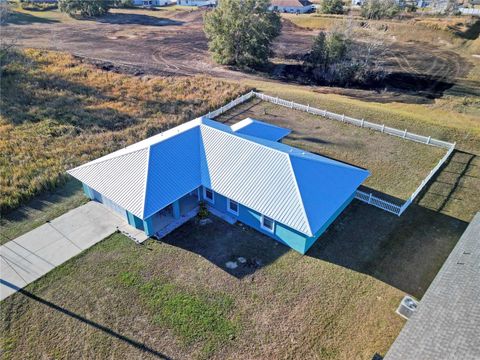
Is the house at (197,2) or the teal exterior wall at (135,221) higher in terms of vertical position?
the house at (197,2)

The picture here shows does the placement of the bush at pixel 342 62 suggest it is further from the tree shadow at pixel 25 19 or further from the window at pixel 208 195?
the tree shadow at pixel 25 19

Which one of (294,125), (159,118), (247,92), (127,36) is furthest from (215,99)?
(127,36)

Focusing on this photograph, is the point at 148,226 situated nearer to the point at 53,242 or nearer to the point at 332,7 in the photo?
the point at 53,242

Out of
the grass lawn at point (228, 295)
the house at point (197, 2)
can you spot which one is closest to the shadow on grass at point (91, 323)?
the grass lawn at point (228, 295)

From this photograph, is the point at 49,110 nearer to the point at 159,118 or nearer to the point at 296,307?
the point at 159,118

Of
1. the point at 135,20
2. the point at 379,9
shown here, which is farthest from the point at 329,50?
the point at 135,20

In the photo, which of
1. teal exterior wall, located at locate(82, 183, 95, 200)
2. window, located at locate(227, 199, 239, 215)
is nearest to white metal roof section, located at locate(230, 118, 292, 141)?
window, located at locate(227, 199, 239, 215)
